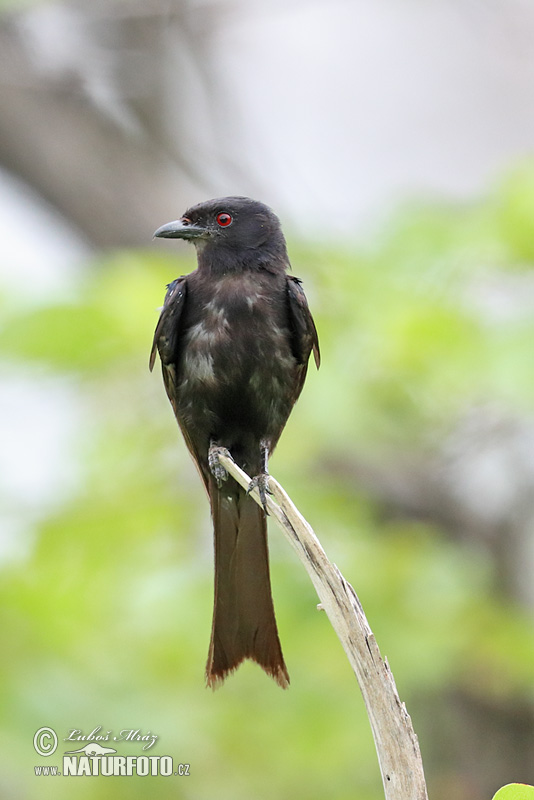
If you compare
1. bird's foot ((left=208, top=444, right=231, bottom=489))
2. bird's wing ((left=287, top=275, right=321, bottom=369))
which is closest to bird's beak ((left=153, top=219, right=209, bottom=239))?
bird's wing ((left=287, top=275, right=321, bottom=369))

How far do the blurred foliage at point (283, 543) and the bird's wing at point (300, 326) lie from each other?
2.99ft

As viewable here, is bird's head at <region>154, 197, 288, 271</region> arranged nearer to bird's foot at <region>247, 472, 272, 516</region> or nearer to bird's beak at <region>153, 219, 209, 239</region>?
bird's beak at <region>153, 219, 209, 239</region>

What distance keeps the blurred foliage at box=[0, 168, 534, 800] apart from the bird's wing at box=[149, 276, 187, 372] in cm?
76

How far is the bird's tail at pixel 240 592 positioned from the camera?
10.6 ft

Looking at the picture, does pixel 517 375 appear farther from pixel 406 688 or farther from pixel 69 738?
pixel 69 738

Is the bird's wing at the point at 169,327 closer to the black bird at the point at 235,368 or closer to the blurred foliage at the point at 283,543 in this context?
the black bird at the point at 235,368

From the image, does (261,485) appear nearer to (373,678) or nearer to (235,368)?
(235,368)

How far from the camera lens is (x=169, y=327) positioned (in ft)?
12.3

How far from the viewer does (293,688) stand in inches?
197

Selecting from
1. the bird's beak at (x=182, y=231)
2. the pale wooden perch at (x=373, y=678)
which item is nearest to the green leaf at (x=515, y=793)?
the pale wooden perch at (x=373, y=678)

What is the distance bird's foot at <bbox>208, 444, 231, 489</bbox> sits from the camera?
149 inches

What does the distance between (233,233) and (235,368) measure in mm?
612

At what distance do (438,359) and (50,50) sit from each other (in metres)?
3.76

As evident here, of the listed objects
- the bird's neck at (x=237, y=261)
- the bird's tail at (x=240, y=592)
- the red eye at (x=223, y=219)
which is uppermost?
the red eye at (x=223, y=219)
